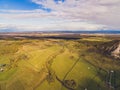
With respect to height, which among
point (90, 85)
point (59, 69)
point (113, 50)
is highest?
point (113, 50)

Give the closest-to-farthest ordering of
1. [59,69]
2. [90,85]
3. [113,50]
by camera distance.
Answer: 1. [90,85]
2. [59,69]
3. [113,50]

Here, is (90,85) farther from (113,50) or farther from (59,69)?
(113,50)

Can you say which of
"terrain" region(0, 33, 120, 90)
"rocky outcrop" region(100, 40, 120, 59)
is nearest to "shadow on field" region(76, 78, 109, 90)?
"terrain" region(0, 33, 120, 90)

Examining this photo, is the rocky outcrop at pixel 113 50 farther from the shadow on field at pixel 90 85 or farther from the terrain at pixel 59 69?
the shadow on field at pixel 90 85

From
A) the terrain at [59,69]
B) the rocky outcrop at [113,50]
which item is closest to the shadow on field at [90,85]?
the terrain at [59,69]

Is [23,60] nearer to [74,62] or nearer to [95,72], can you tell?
[74,62]

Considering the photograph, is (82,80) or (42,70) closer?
(82,80)

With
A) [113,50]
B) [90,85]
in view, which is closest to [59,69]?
[90,85]

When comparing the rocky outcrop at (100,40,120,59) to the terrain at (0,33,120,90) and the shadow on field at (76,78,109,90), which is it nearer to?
the terrain at (0,33,120,90)

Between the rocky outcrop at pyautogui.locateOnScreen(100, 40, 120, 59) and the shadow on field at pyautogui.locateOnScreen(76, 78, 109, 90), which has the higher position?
the rocky outcrop at pyautogui.locateOnScreen(100, 40, 120, 59)

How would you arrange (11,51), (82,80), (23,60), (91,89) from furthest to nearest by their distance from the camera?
(11,51) → (23,60) → (82,80) → (91,89)

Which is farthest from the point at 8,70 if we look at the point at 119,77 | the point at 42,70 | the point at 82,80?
the point at 119,77
